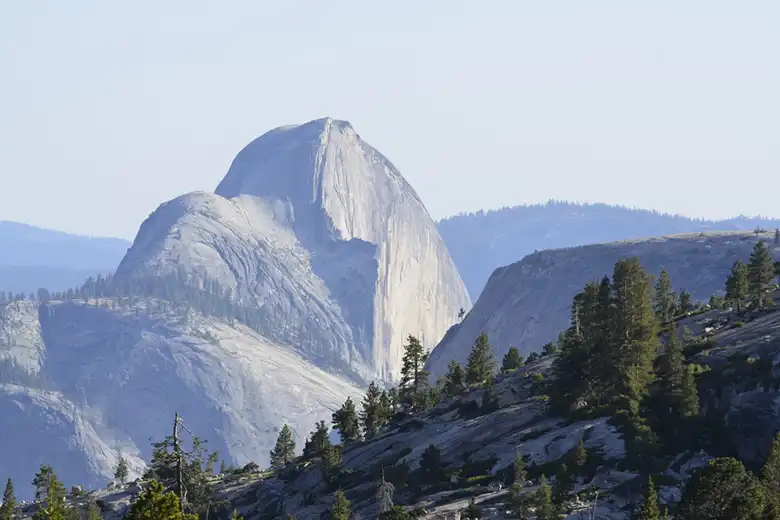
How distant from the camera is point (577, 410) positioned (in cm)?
11688

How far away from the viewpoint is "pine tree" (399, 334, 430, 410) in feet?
524

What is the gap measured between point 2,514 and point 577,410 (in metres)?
59.7

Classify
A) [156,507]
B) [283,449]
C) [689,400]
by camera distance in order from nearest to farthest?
1. [156,507]
2. [689,400]
3. [283,449]

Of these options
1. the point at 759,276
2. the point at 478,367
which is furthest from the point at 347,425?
the point at 759,276

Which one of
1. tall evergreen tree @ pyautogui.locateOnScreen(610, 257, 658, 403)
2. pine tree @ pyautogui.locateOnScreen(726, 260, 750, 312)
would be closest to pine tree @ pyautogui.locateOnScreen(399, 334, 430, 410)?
pine tree @ pyautogui.locateOnScreen(726, 260, 750, 312)

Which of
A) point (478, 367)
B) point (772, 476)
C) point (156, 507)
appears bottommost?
point (478, 367)

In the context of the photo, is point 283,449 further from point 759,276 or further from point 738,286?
point 759,276

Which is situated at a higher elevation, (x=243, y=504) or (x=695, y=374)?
(x=695, y=374)

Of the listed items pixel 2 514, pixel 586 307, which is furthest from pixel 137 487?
pixel 586 307

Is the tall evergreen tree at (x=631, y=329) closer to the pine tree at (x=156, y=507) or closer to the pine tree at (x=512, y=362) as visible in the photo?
the pine tree at (x=512, y=362)

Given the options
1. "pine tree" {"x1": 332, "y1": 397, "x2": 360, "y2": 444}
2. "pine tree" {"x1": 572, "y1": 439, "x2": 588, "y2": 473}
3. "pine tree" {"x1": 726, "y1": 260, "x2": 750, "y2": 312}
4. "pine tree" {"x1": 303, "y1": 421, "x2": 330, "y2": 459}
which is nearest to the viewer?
"pine tree" {"x1": 572, "y1": 439, "x2": 588, "y2": 473}

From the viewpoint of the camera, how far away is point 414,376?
6585 inches

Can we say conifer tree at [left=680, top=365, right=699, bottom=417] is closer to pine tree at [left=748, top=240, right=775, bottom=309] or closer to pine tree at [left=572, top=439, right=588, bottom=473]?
pine tree at [left=572, top=439, right=588, bottom=473]

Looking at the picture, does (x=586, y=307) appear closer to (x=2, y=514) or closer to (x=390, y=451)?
(x=390, y=451)
